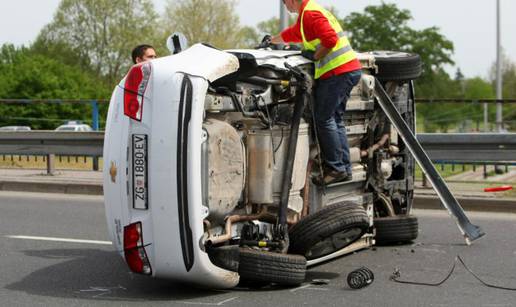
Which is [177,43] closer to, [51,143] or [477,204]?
[477,204]

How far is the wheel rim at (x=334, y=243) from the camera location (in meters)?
6.73

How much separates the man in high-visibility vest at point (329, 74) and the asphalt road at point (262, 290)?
922 mm

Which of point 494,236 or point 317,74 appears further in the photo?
point 494,236

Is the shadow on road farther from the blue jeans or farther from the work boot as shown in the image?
the blue jeans

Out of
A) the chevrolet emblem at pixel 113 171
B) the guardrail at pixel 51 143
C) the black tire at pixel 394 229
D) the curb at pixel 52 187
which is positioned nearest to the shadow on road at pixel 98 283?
the chevrolet emblem at pixel 113 171

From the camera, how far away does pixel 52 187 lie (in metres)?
13.6

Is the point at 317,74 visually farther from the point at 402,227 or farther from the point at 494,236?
the point at 494,236

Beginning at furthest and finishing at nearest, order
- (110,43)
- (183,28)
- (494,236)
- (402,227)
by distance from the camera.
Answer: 1. (110,43)
2. (183,28)
3. (494,236)
4. (402,227)

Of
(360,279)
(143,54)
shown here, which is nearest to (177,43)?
(143,54)

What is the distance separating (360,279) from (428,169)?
1.58 meters

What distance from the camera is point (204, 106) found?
19.3 ft

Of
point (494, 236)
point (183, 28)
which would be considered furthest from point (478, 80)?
point (494, 236)

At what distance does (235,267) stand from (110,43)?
203 feet

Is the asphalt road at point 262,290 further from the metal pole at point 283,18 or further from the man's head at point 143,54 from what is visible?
the metal pole at point 283,18
